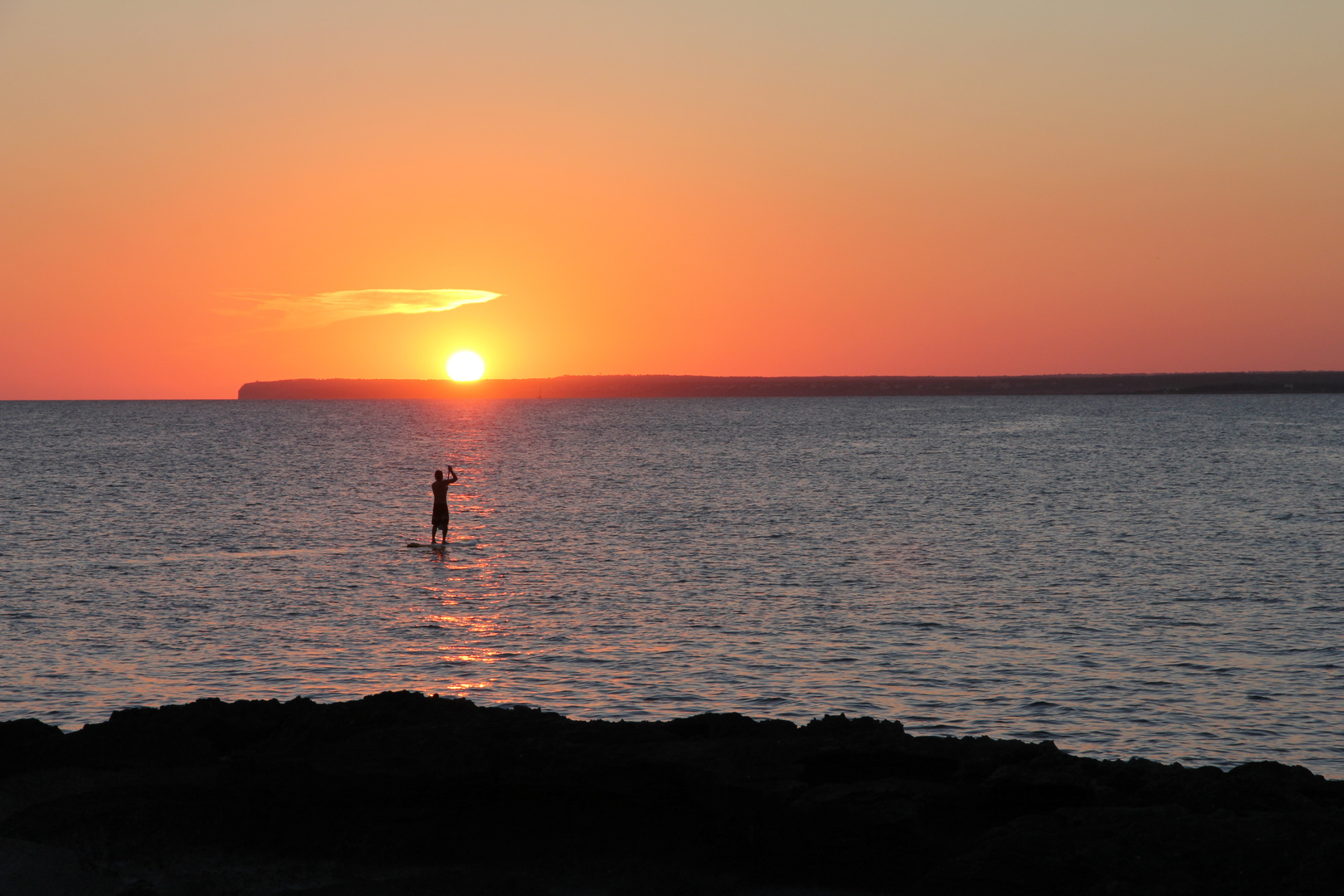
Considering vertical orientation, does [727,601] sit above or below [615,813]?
below

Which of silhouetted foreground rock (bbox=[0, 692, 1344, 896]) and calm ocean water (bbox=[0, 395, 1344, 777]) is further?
calm ocean water (bbox=[0, 395, 1344, 777])

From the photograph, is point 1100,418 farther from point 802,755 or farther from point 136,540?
point 802,755

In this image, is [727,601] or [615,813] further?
[727,601]

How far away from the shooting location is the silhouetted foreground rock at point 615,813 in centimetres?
757

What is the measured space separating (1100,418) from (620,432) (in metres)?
82.4

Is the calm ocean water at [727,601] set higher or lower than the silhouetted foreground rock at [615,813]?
lower

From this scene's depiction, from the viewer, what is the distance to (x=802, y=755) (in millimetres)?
8906

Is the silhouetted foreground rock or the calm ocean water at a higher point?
the silhouetted foreground rock

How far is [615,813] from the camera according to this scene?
873 cm

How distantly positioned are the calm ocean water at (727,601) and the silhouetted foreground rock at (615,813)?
482 centimetres

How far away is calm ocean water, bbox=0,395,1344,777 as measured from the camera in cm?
1518

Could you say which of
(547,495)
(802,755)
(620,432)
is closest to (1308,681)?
(802,755)

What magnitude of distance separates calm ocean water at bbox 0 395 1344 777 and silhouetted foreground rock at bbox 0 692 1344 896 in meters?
4.82

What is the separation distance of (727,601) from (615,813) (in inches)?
566
